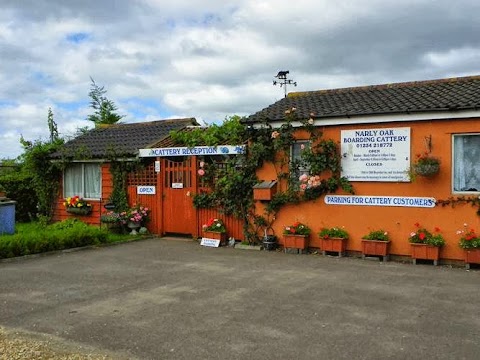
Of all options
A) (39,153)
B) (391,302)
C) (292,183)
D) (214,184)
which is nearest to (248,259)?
(292,183)

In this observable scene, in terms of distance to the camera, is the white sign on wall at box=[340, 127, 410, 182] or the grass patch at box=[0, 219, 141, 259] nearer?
the white sign on wall at box=[340, 127, 410, 182]

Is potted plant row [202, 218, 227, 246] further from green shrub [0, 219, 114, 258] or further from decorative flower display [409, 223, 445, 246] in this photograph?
decorative flower display [409, 223, 445, 246]

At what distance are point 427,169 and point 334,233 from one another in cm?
248

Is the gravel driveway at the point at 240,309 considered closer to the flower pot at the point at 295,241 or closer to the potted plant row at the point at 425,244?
the potted plant row at the point at 425,244

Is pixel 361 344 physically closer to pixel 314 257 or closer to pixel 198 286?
pixel 198 286

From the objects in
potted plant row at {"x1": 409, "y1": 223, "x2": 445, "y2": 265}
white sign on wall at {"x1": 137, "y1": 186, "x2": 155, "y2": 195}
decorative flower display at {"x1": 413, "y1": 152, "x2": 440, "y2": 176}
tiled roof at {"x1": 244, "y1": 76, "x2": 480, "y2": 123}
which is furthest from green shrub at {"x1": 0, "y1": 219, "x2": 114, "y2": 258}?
decorative flower display at {"x1": 413, "y1": 152, "x2": 440, "y2": 176}

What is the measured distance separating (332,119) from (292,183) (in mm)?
1821

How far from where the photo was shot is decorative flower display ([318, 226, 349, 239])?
11.2 metres

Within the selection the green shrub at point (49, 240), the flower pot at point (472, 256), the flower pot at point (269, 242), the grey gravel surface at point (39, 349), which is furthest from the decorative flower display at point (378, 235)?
the grey gravel surface at point (39, 349)

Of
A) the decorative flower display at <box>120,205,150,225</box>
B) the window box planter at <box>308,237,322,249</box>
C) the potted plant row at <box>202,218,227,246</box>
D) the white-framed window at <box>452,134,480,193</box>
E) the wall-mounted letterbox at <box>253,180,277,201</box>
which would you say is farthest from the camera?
the decorative flower display at <box>120,205,150,225</box>

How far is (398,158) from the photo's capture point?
10.7 meters

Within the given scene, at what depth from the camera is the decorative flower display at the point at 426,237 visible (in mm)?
9984

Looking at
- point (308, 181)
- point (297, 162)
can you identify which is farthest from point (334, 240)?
point (297, 162)

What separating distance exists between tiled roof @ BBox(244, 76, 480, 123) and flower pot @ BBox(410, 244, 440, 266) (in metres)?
2.75
